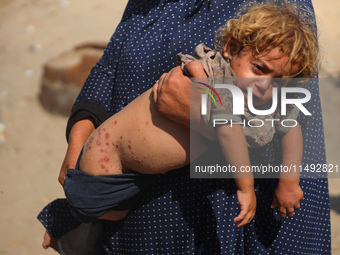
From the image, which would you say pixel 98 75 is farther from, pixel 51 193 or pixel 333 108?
pixel 333 108

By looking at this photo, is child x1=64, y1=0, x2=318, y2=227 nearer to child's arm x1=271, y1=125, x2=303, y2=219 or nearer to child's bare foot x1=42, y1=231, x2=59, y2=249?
child's arm x1=271, y1=125, x2=303, y2=219

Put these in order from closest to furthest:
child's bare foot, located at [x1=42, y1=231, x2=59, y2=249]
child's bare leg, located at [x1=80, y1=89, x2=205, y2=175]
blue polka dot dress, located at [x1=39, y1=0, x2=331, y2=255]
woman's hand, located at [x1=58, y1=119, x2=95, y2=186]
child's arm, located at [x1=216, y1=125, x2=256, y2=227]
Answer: child's arm, located at [x1=216, y1=125, x2=256, y2=227], child's bare leg, located at [x1=80, y1=89, x2=205, y2=175], blue polka dot dress, located at [x1=39, y1=0, x2=331, y2=255], woman's hand, located at [x1=58, y1=119, x2=95, y2=186], child's bare foot, located at [x1=42, y1=231, x2=59, y2=249]

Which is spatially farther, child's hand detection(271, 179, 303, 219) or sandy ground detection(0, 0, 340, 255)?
sandy ground detection(0, 0, 340, 255)

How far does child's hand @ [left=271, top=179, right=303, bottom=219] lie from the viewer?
5.58 feet

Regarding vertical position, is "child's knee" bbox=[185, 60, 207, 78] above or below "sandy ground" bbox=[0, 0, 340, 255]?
above

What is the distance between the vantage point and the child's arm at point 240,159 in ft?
5.06

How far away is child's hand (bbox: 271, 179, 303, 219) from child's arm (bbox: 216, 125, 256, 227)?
0.54ft

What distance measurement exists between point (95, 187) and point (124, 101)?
1.44 feet

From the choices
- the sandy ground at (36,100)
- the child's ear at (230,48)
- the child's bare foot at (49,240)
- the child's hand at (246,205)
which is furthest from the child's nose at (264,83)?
the sandy ground at (36,100)

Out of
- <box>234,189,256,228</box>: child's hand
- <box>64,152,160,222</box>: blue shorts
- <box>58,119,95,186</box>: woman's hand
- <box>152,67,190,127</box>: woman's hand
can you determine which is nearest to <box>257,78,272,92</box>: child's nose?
<box>152,67,190,127</box>: woman's hand

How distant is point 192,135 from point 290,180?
1.26 ft

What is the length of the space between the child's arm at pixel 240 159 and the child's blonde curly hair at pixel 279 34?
0.29m

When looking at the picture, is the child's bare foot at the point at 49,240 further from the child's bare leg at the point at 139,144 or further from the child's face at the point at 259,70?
the child's face at the point at 259,70

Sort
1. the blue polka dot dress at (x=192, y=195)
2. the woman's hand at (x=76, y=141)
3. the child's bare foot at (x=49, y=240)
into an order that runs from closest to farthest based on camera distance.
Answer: the blue polka dot dress at (x=192, y=195), the woman's hand at (x=76, y=141), the child's bare foot at (x=49, y=240)
